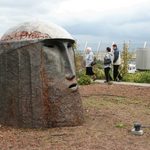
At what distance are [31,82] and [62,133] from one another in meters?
1.09

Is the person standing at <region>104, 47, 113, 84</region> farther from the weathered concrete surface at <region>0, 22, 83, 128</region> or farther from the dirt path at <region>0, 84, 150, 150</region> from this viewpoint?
the weathered concrete surface at <region>0, 22, 83, 128</region>

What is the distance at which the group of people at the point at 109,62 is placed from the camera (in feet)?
64.2

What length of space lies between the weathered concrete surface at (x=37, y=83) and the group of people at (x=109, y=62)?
10.3 m

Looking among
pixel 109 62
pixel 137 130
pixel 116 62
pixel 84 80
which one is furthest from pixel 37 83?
pixel 116 62

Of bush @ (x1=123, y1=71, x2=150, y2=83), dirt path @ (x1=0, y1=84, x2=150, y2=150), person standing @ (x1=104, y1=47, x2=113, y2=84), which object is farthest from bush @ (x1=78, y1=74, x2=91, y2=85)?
dirt path @ (x1=0, y1=84, x2=150, y2=150)

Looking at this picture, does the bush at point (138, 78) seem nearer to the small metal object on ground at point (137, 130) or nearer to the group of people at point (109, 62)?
the group of people at point (109, 62)

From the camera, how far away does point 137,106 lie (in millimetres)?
12141

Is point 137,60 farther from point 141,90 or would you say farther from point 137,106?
point 137,106

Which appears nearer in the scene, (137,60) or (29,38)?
(29,38)

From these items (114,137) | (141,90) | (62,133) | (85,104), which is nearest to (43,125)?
(62,133)

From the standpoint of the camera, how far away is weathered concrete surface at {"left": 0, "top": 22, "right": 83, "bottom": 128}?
351 inches

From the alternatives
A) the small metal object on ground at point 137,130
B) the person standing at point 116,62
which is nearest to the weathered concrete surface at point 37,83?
the small metal object on ground at point 137,130

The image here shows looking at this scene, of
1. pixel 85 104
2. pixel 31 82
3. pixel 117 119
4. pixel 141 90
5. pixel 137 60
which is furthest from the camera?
pixel 137 60

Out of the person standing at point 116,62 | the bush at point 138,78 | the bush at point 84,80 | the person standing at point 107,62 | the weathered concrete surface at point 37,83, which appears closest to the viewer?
the weathered concrete surface at point 37,83
